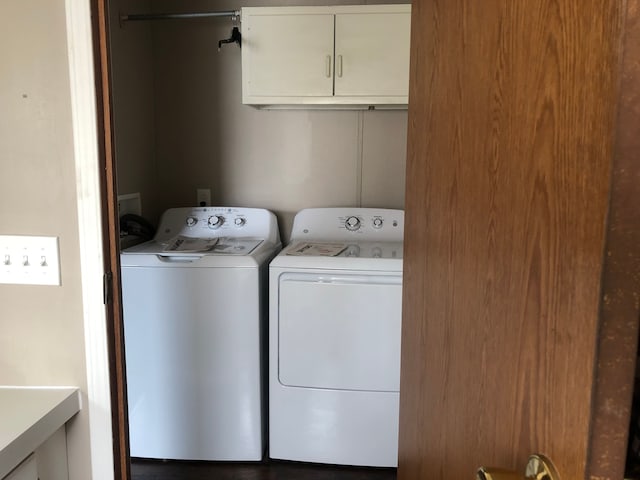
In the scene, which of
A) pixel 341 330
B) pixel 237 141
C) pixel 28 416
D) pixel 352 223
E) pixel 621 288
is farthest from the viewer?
pixel 237 141

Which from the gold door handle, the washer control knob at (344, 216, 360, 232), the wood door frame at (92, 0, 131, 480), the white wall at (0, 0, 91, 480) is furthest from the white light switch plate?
the washer control knob at (344, 216, 360, 232)

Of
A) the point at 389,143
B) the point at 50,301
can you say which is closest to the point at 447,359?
the point at 50,301

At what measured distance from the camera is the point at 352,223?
2596mm

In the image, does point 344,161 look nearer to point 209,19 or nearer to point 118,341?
point 209,19

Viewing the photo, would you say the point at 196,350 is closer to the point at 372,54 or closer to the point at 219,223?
the point at 219,223

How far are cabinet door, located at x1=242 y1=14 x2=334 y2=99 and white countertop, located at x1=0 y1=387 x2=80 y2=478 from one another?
1.63m

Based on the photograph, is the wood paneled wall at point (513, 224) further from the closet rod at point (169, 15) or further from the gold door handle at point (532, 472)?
the closet rod at point (169, 15)

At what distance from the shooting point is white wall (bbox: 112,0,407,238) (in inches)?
106

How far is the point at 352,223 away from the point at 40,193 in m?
1.70

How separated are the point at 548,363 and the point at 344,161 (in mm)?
2309

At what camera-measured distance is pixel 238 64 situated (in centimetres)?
269

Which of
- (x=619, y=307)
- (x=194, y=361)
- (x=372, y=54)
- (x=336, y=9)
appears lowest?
(x=194, y=361)

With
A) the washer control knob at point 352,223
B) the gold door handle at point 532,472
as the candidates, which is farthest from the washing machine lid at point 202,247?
the gold door handle at point 532,472

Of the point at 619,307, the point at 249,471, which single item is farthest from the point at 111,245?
the point at 249,471
